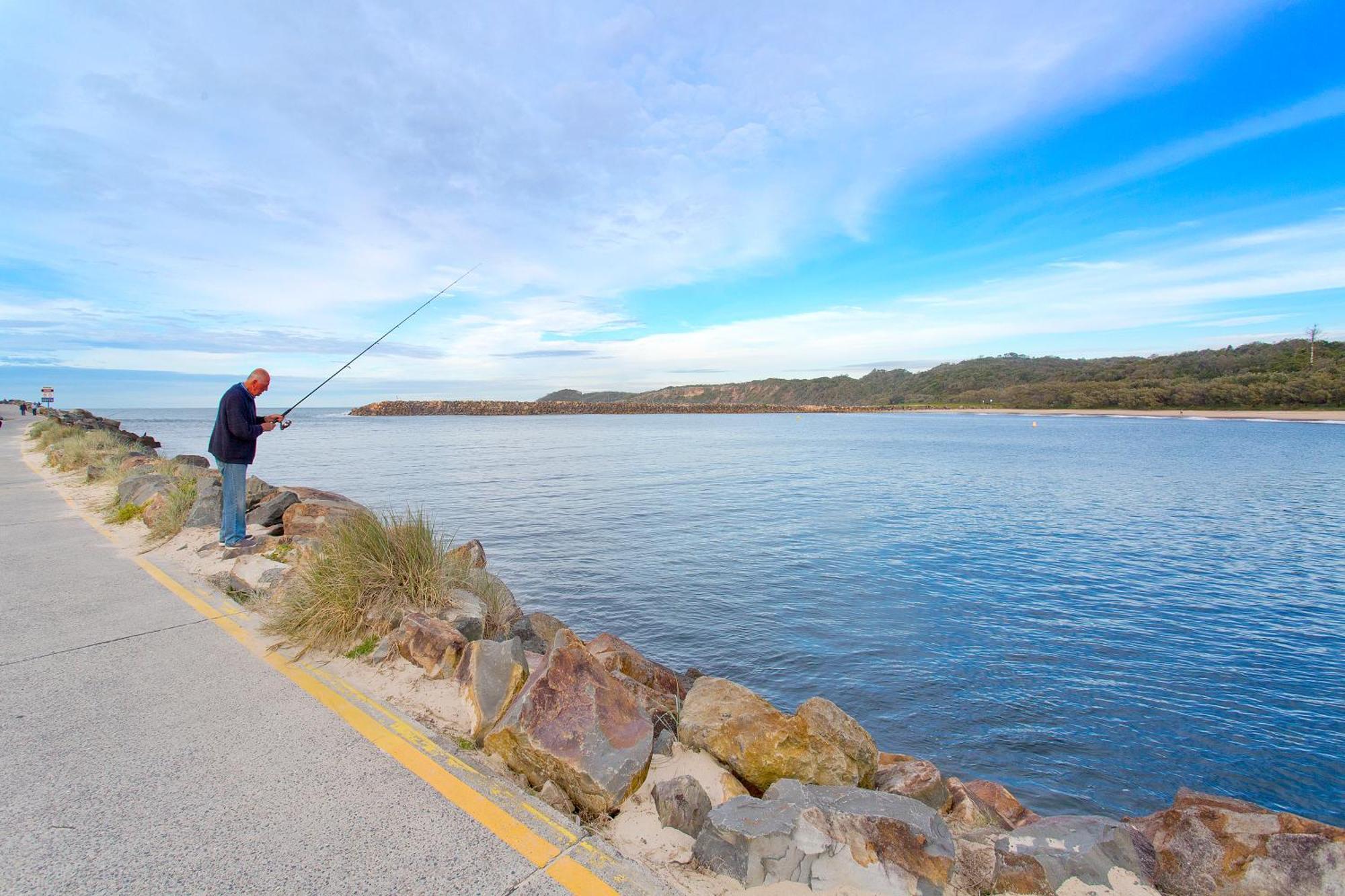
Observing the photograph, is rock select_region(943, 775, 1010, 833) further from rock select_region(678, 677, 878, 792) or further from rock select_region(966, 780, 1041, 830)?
rock select_region(678, 677, 878, 792)

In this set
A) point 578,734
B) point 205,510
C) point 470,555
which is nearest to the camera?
point 578,734

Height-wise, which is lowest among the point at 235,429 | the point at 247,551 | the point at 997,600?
the point at 997,600

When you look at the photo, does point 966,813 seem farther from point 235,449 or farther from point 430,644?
point 235,449

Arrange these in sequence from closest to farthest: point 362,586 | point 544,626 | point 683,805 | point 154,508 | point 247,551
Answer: point 683,805 < point 362,586 < point 544,626 < point 247,551 < point 154,508

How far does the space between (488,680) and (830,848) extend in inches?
94.3

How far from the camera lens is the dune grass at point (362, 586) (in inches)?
224

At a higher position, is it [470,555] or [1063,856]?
[470,555]

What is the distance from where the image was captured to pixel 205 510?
955 cm

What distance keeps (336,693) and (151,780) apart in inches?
48.8

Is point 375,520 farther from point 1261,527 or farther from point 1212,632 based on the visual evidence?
point 1261,527

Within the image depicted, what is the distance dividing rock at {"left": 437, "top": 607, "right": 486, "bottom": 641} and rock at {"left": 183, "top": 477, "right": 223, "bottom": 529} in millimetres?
5723

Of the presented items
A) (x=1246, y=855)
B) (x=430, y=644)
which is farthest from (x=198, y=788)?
(x=1246, y=855)

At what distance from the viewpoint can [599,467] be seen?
28.5 m

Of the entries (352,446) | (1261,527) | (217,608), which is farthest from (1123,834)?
(352,446)
